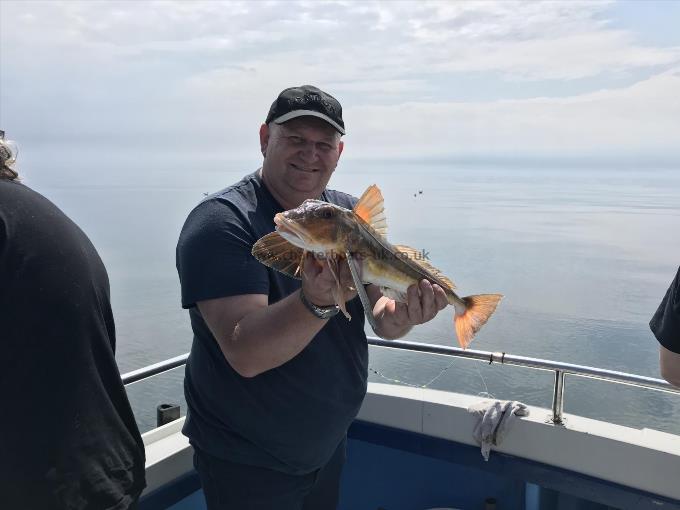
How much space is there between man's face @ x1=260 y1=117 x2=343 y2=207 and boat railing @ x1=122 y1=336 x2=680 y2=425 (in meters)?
1.33

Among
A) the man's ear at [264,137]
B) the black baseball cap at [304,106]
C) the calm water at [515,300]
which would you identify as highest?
the black baseball cap at [304,106]

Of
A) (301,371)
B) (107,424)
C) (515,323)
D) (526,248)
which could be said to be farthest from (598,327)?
(107,424)

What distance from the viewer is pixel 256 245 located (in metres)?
1.97

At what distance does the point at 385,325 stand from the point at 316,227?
33.2 inches

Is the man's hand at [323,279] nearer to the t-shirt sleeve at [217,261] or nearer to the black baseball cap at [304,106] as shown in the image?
the t-shirt sleeve at [217,261]

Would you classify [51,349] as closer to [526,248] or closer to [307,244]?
[307,244]

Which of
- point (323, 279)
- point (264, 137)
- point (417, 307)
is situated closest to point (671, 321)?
point (417, 307)

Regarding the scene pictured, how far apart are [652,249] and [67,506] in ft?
52.6

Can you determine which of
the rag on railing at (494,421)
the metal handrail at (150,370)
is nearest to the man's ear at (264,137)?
the metal handrail at (150,370)

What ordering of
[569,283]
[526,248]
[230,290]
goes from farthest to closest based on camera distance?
[526,248] → [569,283] → [230,290]

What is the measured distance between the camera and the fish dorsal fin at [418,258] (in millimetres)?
2182

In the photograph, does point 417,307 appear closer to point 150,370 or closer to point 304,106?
point 304,106

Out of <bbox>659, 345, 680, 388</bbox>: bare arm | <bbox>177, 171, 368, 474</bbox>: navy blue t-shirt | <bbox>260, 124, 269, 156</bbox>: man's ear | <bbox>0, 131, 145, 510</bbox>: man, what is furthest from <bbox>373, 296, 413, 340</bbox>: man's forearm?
<bbox>0, 131, 145, 510</bbox>: man

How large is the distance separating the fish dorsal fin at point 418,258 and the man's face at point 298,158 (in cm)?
50
